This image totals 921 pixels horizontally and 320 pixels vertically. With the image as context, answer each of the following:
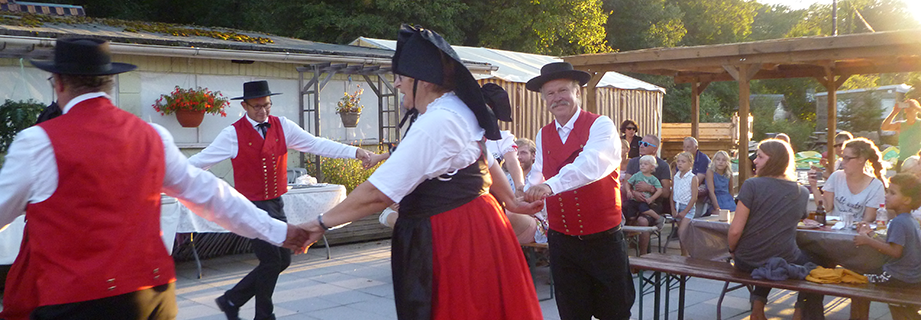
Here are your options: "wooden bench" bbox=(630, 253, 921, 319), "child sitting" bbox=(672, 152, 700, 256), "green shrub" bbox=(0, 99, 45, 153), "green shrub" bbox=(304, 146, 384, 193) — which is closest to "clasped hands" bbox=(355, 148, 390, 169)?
"wooden bench" bbox=(630, 253, 921, 319)

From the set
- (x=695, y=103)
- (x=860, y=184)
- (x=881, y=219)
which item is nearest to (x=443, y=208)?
(x=881, y=219)

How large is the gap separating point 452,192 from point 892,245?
Answer: 3407 mm

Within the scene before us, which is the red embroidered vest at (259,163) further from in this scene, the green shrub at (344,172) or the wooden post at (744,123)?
the wooden post at (744,123)

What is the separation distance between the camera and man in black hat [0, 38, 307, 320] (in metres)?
2.18

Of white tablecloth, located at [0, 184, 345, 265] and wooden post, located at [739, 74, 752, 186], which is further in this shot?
wooden post, located at [739, 74, 752, 186]

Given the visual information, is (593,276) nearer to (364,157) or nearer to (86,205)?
(364,157)

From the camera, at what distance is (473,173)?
2613 millimetres

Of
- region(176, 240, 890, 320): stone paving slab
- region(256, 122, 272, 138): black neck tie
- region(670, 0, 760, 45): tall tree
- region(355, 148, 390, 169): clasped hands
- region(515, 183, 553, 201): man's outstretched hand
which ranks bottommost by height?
region(176, 240, 890, 320): stone paving slab

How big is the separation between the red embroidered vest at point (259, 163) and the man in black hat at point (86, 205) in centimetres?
265

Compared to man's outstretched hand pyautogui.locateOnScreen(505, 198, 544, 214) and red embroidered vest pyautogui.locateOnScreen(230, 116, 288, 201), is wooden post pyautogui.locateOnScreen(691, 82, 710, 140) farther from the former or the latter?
man's outstretched hand pyautogui.locateOnScreen(505, 198, 544, 214)

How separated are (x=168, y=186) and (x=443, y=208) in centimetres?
99

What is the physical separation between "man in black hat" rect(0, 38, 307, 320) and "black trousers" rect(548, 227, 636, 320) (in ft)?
7.10

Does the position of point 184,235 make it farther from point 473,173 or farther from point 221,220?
point 473,173

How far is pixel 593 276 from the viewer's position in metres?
3.82
